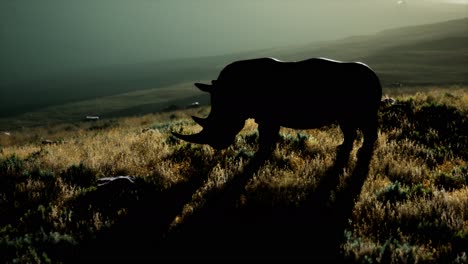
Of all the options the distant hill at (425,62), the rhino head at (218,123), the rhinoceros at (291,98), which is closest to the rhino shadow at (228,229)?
the rhino head at (218,123)

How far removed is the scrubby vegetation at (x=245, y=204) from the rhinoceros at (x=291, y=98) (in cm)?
81

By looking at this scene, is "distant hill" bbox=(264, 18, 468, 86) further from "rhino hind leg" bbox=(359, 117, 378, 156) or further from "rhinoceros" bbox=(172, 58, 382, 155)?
"rhinoceros" bbox=(172, 58, 382, 155)

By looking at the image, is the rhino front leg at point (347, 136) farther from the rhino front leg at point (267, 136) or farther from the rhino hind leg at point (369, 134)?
the rhino front leg at point (267, 136)

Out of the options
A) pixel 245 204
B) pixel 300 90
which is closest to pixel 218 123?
pixel 300 90

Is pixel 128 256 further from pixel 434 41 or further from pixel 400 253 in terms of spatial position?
pixel 434 41

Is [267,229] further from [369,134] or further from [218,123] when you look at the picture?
[369,134]

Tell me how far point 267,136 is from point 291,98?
1.04 m

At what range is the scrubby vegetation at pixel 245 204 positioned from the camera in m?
5.55

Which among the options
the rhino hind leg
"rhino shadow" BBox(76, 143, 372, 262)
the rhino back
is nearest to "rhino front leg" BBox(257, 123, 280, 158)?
the rhino back

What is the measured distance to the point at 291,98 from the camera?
813cm

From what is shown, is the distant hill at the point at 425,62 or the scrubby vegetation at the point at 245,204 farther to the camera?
the distant hill at the point at 425,62

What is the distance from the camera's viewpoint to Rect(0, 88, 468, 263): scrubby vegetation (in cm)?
555

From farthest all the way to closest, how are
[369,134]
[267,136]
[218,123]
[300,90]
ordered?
[267,136]
[369,134]
[218,123]
[300,90]

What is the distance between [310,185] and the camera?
7.30 metres
